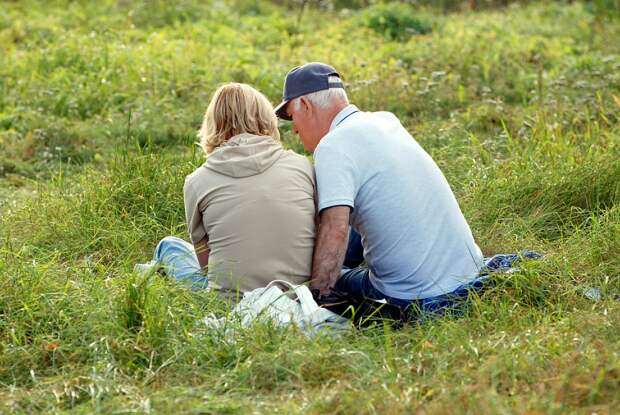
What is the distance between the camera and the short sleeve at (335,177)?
4.11 m

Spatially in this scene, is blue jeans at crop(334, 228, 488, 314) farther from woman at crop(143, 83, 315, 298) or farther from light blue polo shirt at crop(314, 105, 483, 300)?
woman at crop(143, 83, 315, 298)

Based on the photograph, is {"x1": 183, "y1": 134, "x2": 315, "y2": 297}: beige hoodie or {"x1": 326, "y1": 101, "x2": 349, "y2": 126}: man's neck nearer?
{"x1": 183, "y1": 134, "x2": 315, "y2": 297}: beige hoodie

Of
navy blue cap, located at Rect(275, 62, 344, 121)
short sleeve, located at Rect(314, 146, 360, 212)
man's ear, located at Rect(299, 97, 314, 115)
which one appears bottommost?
short sleeve, located at Rect(314, 146, 360, 212)

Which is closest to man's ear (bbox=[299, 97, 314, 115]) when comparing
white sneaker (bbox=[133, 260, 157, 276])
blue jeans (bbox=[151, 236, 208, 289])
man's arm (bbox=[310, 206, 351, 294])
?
man's arm (bbox=[310, 206, 351, 294])

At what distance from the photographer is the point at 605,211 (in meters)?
5.18

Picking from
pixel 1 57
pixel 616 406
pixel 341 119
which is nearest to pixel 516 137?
pixel 341 119

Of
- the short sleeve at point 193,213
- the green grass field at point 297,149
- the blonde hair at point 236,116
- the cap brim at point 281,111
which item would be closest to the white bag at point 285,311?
the green grass field at point 297,149

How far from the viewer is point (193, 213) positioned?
4.31 meters

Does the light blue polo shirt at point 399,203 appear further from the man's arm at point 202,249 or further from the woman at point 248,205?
the man's arm at point 202,249

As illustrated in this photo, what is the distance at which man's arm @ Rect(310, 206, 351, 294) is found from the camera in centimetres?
412

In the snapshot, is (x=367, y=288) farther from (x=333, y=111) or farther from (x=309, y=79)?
(x=309, y=79)

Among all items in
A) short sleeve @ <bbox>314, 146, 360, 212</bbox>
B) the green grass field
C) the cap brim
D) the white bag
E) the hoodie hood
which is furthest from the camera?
the cap brim

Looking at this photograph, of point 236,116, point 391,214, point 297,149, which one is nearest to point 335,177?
point 391,214

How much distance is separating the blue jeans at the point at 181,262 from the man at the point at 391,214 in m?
0.52
